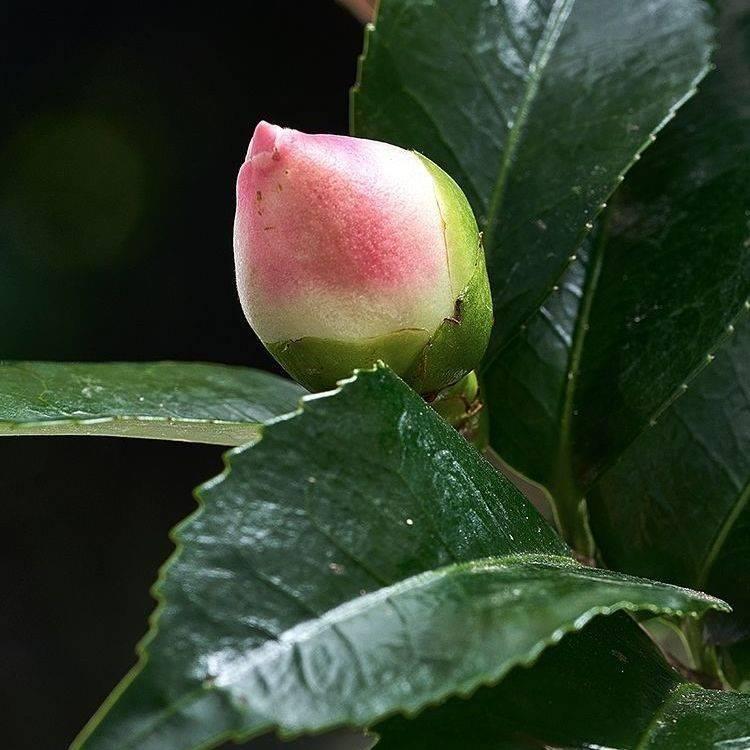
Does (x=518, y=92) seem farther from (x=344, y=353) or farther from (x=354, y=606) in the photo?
(x=354, y=606)

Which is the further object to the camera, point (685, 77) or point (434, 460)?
point (685, 77)

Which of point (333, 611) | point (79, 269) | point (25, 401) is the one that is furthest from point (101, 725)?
point (79, 269)

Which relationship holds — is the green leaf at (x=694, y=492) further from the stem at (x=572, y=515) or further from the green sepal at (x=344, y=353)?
the green sepal at (x=344, y=353)

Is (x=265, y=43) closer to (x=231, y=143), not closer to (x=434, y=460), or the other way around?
(x=231, y=143)

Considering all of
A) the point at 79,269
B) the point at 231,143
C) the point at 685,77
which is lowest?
the point at 79,269

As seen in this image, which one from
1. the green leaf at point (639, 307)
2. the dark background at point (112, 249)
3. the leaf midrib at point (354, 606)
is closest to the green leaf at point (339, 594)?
the leaf midrib at point (354, 606)

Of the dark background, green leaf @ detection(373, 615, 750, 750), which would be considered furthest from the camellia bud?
the dark background

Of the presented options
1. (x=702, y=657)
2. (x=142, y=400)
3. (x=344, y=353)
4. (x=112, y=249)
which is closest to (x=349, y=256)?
(x=344, y=353)
